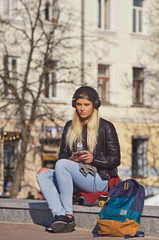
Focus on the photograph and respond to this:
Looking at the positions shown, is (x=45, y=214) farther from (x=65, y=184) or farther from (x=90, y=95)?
(x=90, y=95)

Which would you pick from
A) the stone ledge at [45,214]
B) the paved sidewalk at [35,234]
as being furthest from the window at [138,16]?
the paved sidewalk at [35,234]

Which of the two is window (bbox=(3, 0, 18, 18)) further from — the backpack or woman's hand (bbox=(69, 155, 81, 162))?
Result: the backpack

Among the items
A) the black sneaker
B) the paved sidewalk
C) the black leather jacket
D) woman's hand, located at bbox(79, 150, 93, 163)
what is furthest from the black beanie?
the paved sidewalk

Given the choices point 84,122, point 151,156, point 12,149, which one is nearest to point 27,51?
point 12,149

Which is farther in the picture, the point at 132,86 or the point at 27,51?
the point at 132,86

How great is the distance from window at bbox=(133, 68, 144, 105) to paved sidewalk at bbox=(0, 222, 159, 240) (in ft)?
80.3

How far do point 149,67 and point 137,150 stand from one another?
3.89 metres

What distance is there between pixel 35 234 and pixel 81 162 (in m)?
1.00

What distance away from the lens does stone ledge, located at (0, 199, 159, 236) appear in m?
8.27

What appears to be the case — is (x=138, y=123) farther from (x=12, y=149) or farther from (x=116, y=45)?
(x=12, y=149)

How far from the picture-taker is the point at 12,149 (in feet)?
94.8

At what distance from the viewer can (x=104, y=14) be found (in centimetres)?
3198

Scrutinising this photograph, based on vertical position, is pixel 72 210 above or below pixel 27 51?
below

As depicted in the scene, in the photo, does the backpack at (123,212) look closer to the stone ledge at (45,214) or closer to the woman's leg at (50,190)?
the stone ledge at (45,214)
